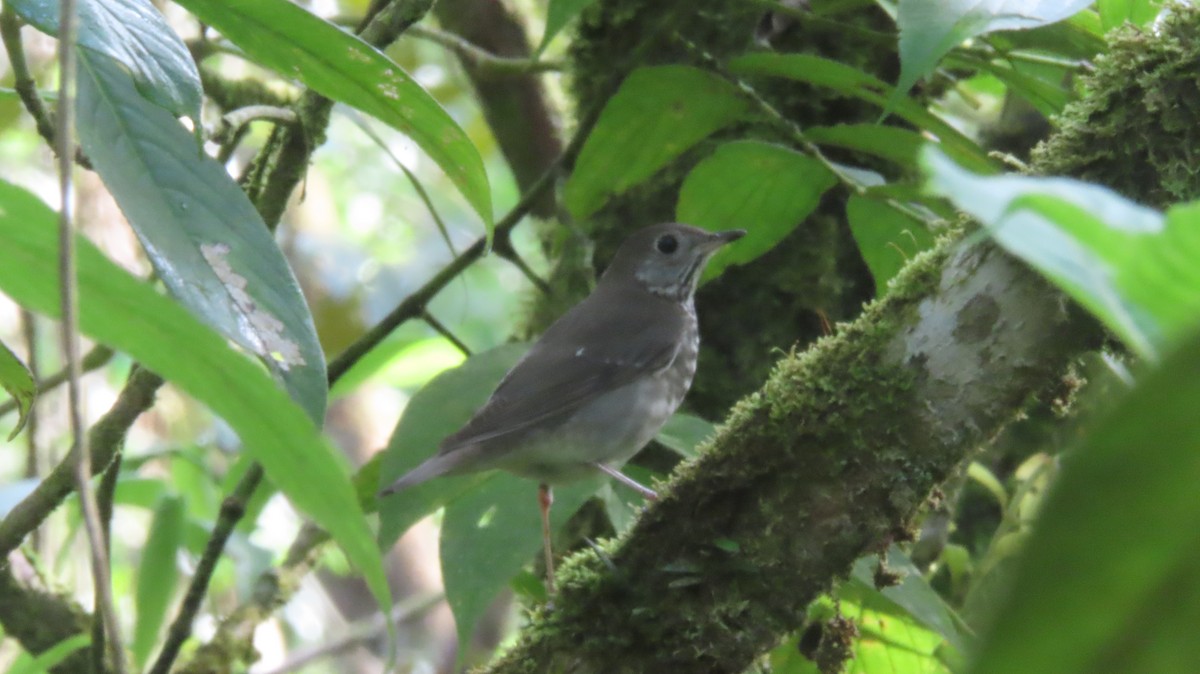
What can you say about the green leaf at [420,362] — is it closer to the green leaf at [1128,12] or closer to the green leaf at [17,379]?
the green leaf at [17,379]

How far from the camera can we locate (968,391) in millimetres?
1871

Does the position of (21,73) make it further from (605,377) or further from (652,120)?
(605,377)

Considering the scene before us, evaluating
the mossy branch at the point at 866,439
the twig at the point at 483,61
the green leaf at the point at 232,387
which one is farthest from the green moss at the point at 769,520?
the twig at the point at 483,61

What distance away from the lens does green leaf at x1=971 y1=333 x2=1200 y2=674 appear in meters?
0.52

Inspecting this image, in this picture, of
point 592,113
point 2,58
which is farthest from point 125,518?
point 592,113

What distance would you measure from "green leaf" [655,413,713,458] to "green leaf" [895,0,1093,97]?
55.3 inches

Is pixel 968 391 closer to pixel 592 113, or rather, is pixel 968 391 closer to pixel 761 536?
pixel 761 536

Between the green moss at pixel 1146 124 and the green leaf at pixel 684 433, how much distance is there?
1.09m

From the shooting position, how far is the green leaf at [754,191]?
9.16 ft

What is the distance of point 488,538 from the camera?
7.78 feet

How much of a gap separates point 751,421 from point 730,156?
0.87 metres

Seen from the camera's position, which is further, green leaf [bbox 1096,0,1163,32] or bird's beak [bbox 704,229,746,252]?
bird's beak [bbox 704,229,746,252]

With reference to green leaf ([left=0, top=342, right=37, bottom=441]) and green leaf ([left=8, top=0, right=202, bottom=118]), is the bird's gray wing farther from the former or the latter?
green leaf ([left=8, top=0, right=202, bottom=118])

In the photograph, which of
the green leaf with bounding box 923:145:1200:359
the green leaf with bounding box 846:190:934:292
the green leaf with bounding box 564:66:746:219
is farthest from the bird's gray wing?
the green leaf with bounding box 923:145:1200:359
